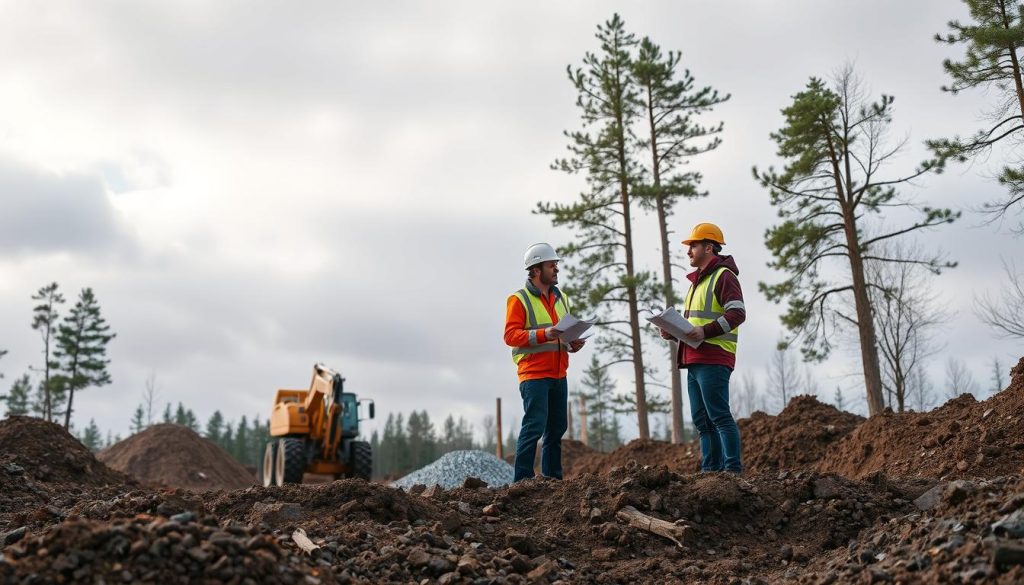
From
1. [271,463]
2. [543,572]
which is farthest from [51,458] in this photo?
[543,572]

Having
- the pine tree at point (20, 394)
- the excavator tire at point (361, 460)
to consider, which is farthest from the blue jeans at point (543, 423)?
the pine tree at point (20, 394)

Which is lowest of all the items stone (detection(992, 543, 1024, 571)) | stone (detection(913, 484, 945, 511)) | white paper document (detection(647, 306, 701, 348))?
stone (detection(992, 543, 1024, 571))

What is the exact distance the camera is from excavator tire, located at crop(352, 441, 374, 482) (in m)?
15.0

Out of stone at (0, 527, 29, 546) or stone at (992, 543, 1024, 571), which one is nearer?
stone at (992, 543, 1024, 571)

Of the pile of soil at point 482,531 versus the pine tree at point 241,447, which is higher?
the pine tree at point 241,447

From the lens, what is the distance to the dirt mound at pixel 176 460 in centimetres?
2780

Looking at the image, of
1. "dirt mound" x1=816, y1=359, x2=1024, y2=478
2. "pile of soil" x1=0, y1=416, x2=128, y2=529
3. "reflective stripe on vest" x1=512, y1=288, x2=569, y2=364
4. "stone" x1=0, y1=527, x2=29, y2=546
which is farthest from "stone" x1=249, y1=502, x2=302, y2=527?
"pile of soil" x1=0, y1=416, x2=128, y2=529

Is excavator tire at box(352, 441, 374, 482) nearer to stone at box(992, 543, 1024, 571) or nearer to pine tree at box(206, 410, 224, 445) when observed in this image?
stone at box(992, 543, 1024, 571)

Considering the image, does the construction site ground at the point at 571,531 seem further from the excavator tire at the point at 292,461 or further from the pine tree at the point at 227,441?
the pine tree at the point at 227,441

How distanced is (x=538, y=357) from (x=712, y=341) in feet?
4.88

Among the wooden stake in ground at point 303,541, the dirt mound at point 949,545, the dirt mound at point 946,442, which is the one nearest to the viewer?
the dirt mound at point 949,545

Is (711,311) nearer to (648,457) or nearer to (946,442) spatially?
(946,442)

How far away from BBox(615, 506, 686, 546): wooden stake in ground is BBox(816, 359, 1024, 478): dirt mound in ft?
10.1

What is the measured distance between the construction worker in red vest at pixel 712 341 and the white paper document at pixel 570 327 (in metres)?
0.69
